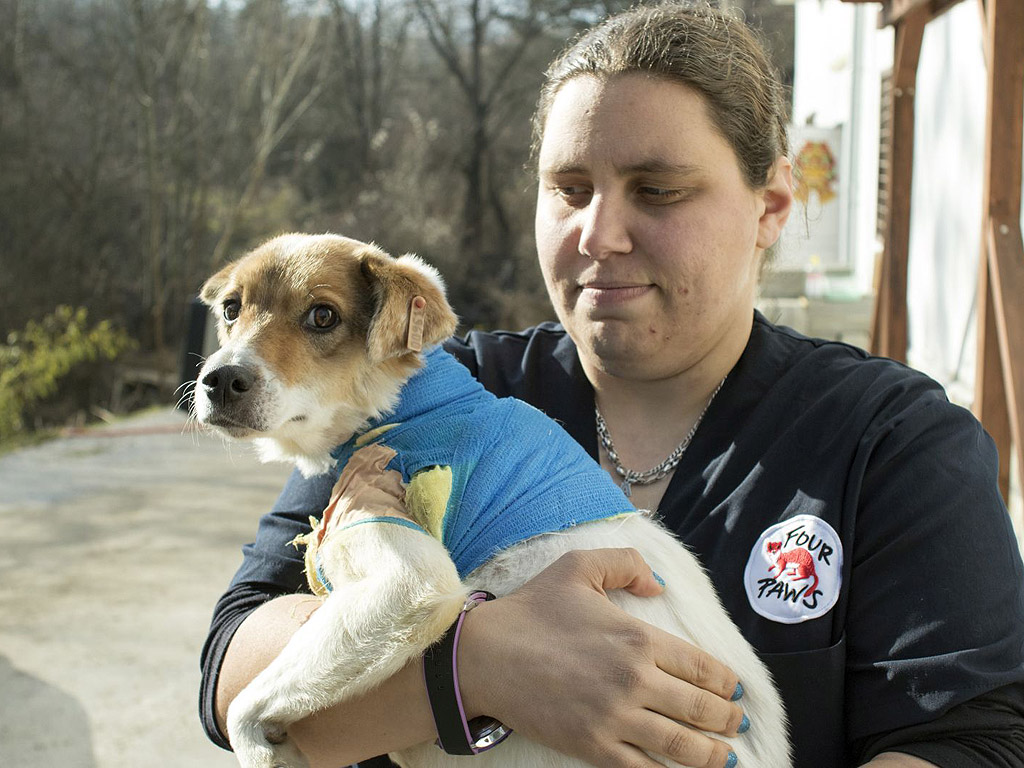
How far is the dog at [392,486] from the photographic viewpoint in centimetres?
157

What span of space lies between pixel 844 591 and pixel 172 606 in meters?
4.06

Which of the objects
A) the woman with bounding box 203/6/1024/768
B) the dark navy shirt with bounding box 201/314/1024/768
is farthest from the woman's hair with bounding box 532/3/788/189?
the dark navy shirt with bounding box 201/314/1024/768

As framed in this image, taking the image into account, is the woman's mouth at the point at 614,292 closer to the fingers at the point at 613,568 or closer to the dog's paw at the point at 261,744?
the fingers at the point at 613,568

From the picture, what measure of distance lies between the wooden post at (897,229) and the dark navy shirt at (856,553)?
3.48 metres

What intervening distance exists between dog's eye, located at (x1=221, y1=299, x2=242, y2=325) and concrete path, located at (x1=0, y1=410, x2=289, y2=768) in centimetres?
28

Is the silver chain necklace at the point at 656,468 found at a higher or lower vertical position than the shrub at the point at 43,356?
higher

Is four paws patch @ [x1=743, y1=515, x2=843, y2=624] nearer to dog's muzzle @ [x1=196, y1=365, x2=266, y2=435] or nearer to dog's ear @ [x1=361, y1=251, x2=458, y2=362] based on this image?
dog's ear @ [x1=361, y1=251, x2=458, y2=362]

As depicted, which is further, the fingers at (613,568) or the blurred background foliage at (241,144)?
the blurred background foliage at (241,144)

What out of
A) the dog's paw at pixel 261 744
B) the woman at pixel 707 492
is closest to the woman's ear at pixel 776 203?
the woman at pixel 707 492

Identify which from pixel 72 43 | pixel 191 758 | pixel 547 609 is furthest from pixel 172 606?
pixel 72 43

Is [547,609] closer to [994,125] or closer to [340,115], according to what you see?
[994,125]

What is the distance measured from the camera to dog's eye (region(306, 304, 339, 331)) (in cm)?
197

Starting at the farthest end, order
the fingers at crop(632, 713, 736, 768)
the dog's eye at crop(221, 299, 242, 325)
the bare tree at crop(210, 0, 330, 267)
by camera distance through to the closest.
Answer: the bare tree at crop(210, 0, 330, 267) → the dog's eye at crop(221, 299, 242, 325) → the fingers at crop(632, 713, 736, 768)

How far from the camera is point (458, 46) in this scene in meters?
20.7
